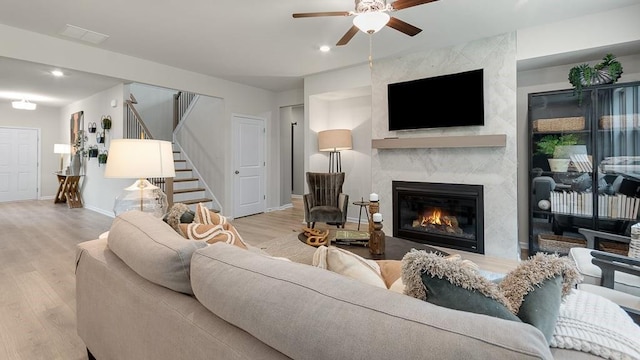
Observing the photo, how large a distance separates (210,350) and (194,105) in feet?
20.6

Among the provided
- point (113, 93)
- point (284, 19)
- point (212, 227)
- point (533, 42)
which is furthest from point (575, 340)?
point (113, 93)

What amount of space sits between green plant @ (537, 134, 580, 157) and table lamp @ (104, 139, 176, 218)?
3585 mm

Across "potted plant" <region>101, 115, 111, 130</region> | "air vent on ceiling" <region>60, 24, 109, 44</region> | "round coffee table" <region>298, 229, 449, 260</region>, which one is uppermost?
"air vent on ceiling" <region>60, 24, 109, 44</region>

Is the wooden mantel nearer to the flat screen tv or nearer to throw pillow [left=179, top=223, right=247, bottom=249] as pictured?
the flat screen tv

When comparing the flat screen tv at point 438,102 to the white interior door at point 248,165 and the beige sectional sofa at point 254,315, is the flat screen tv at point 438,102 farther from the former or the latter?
the beige sectional sofa at point 254,315

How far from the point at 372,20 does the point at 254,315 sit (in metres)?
2.09

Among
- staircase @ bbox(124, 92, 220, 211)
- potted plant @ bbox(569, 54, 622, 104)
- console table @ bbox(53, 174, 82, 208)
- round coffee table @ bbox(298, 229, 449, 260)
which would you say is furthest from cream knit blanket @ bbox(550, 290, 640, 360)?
console table @ bbox(53, 174, 82, 208)

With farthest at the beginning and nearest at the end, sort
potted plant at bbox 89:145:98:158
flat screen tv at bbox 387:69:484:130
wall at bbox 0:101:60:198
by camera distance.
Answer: wall at bbox 0:101:60:198 → potted plant at bbox 89:145:98:158 → flat screen tv at bbox 387:69:484:130

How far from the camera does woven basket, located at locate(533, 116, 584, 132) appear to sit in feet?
9.95

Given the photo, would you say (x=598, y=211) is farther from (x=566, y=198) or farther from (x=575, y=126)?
(x=575, y=126)

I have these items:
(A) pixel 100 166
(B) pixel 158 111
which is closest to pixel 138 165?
(A) pixel 100 166

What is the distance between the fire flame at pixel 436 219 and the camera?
12.5ft

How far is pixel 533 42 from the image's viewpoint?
10.6ft

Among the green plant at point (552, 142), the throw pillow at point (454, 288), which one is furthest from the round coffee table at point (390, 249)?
the green plant at point (552, 142)
